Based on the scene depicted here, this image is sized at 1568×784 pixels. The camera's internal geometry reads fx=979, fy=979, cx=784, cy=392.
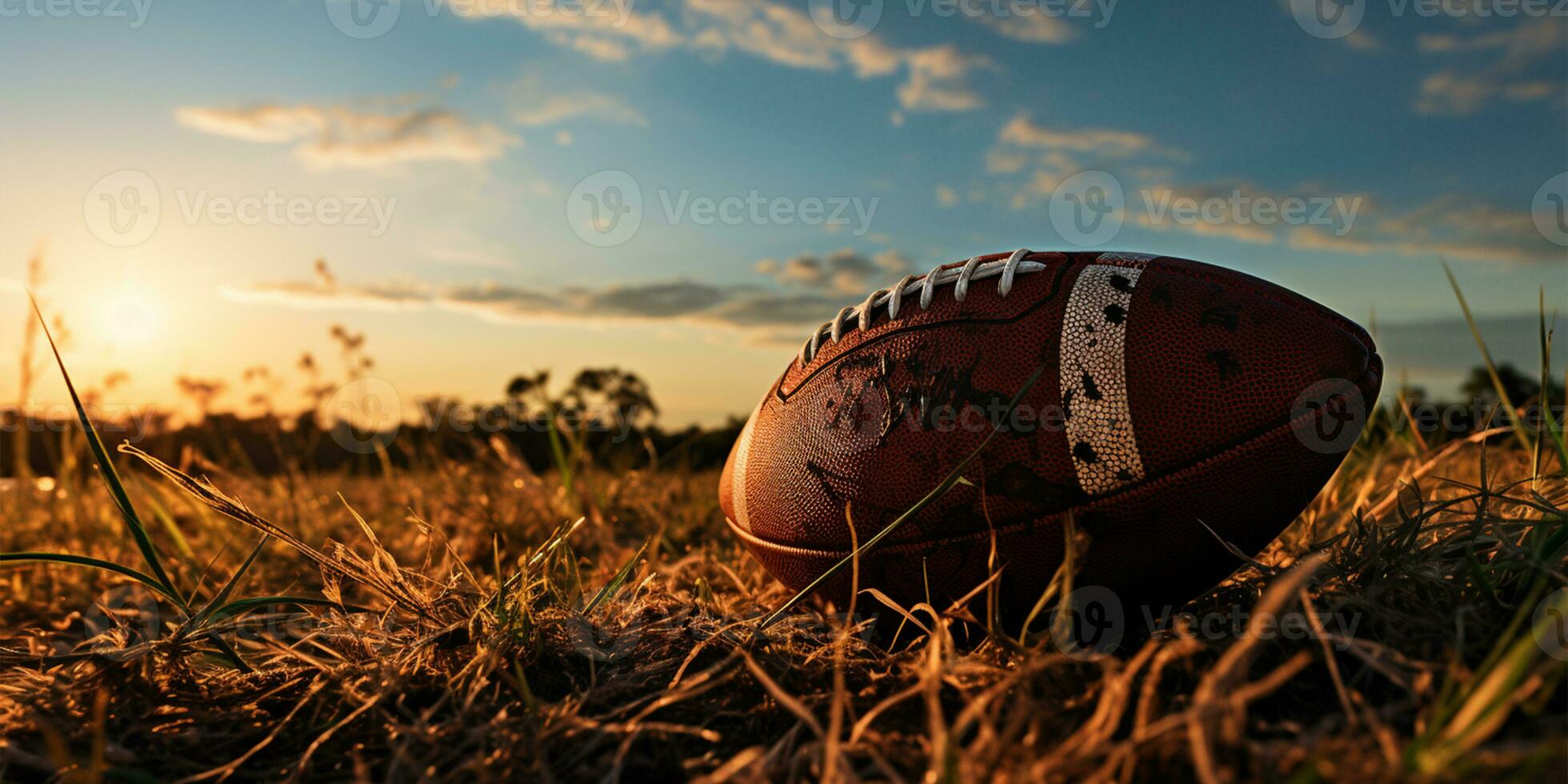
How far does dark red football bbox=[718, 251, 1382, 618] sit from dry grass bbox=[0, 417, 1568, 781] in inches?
6.2

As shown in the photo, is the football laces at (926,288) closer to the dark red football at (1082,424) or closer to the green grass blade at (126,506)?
the dark red football at (1082,424)

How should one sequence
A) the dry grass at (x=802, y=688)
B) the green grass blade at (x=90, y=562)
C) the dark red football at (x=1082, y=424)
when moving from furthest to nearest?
the dark red football at (x=1082, y=424) < the green grass blade at (x=90, y=562) < the dry grass at (x=802, y=688)

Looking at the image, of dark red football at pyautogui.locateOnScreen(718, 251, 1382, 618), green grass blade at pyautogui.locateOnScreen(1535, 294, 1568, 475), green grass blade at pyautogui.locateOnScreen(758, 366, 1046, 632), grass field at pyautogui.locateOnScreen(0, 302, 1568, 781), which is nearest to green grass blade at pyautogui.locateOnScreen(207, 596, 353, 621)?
grass field at pyautogui.locateOnScreen(0, 302, 1568, 781)

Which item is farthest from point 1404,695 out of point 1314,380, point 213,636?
point 213,636

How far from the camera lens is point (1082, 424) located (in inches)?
76.0

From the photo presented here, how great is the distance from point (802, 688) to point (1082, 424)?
2.46 feet

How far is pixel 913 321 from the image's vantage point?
2.21m

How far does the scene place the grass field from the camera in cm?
117

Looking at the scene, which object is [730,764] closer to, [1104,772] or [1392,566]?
[1104,772]

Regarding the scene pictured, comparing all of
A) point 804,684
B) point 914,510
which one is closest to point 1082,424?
point 914,510

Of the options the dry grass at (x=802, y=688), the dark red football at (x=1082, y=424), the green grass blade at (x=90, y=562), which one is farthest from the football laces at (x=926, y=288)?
the green grass blade at (x=90, y=562)

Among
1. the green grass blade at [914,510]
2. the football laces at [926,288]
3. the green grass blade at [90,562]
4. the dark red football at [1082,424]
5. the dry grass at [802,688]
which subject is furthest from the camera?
the football laces at [926,288]

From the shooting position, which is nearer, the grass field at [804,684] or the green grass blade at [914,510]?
the grass field at [804,684]

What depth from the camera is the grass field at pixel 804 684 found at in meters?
1.17
